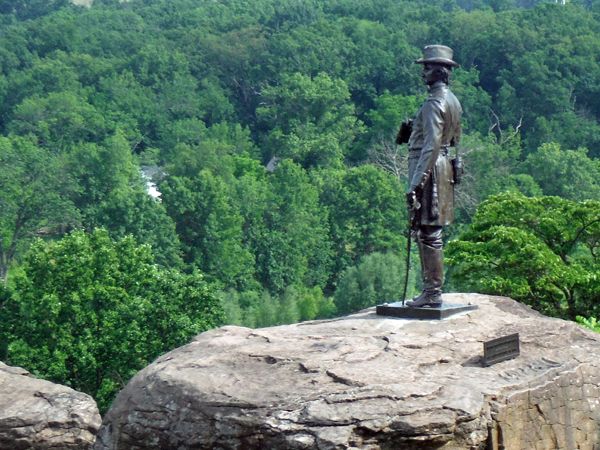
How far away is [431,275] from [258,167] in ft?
206

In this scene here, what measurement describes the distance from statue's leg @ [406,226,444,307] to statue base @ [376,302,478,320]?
0.57 ft

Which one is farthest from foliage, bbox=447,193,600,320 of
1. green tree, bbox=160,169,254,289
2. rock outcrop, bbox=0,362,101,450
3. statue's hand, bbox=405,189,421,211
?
green tree, bbox=160,169,254,289

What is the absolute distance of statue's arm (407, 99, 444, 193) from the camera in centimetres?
1336

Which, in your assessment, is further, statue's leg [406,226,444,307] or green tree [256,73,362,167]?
green tree [256,73,362,167]

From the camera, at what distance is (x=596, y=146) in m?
79.4

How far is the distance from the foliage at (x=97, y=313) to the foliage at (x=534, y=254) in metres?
9.22

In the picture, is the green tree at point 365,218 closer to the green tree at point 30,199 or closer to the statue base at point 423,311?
the green tree at point 30,199

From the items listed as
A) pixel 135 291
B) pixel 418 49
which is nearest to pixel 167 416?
pixel 135 291

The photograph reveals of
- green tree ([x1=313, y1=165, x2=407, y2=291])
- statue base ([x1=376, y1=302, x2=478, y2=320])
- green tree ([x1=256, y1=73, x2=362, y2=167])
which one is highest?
statue base ([x1=376, y1=302, x2=478, y2=320])

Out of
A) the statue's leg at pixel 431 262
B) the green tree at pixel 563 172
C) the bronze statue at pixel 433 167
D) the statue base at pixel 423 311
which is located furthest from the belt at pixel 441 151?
the green tree at pixel 563 172

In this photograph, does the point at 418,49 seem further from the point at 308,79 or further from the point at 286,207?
the point at 286,207

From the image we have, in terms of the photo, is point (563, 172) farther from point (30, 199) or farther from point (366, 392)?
point (366, 392)

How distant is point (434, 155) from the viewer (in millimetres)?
13383

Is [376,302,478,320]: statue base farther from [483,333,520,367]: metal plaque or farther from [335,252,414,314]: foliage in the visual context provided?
[335,252,414,314]: foliage
